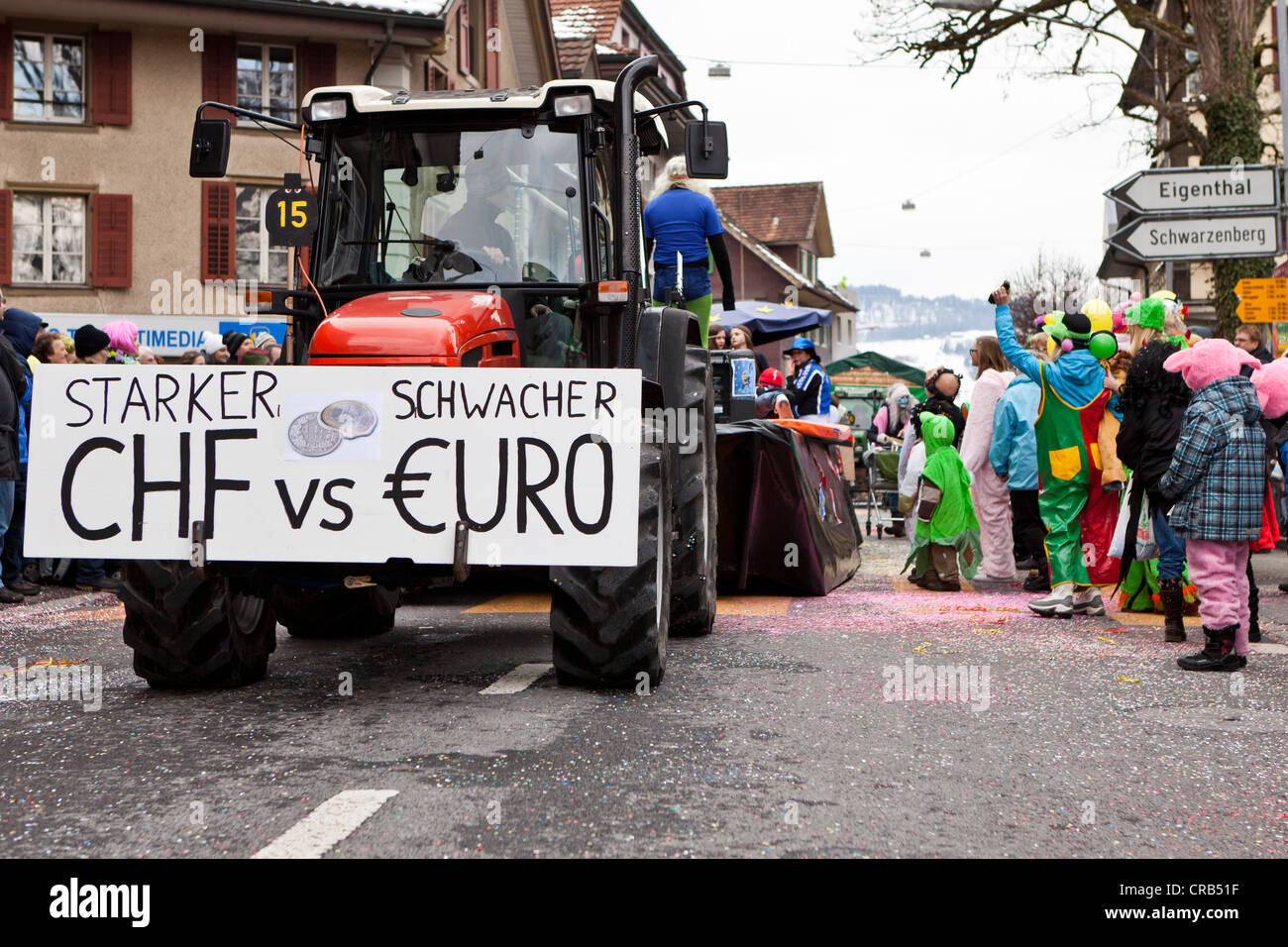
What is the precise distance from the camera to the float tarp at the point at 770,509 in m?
10.2

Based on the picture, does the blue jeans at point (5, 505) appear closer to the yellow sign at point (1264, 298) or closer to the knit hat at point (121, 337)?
the knit hat at point (121, 337)

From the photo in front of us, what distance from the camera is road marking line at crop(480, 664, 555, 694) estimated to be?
632 cm

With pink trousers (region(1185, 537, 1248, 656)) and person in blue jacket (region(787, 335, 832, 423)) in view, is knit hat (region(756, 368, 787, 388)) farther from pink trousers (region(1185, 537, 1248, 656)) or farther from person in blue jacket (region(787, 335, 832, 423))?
pink trousers (region(1185, 537, 1248, 656))

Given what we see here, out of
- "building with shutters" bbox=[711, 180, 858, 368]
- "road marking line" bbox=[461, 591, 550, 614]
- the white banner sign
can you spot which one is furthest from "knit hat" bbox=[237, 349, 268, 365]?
"building with shutters" bbox=[711, 180, 858, 368]

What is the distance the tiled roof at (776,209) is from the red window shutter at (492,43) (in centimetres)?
3652

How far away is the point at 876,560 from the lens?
14672mm

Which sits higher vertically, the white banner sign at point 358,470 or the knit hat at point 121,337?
the knit hat at point 121,337

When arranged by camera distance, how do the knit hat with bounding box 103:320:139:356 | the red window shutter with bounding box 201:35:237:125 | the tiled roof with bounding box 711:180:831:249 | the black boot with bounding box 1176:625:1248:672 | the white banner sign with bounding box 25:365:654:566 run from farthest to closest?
the tiled roof with bounding box 711:180:831:249
the red window shutter with bounding box 201:35:237:125
the knit hat with bounding box 103:320:139:356
the black boot with bounding box 1176:625:1248:672
the white banner sign with bounding box 25:365:654:566

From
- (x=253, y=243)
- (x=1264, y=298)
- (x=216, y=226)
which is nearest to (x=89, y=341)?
(x=1264, y=298)

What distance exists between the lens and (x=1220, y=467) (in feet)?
24.7

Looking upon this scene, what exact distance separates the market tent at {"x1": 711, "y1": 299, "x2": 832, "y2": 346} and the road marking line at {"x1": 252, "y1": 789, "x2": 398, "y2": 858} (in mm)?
11426

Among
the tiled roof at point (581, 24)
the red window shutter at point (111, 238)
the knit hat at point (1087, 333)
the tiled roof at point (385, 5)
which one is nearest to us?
the knit hat at point (1087, 333)

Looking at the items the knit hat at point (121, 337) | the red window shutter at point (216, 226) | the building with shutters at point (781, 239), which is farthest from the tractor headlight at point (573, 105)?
the building with shutters at point (781, 239)
